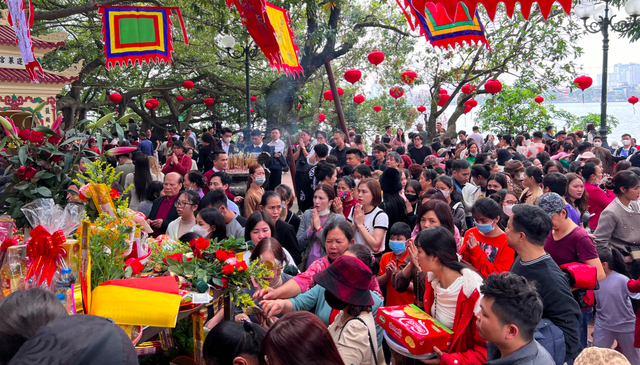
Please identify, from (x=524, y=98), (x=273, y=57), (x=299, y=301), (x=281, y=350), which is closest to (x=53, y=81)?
(x=273, y=57)

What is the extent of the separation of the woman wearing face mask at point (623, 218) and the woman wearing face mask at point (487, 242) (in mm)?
1012

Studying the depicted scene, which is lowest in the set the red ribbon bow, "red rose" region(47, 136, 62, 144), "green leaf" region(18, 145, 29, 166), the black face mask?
the black face mask

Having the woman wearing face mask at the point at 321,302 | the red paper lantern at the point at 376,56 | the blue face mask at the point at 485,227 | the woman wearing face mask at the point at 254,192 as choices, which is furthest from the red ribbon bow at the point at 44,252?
the red paper lantern at the point at 376,56

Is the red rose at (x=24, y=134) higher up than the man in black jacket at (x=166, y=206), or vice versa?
the red rose at (x=24, y=134)

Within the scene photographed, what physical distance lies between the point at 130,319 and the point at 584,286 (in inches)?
100

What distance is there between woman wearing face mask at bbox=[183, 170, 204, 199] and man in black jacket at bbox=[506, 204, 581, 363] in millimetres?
3842

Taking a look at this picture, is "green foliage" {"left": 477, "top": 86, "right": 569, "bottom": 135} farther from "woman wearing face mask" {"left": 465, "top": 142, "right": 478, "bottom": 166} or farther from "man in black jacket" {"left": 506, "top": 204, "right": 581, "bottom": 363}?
"man in black jacket" {"left": 506, "top": 204, "right": 581, "bottom": 363}

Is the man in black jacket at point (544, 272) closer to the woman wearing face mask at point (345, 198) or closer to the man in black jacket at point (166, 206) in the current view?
the woman wearing face mask at point (345, 198)

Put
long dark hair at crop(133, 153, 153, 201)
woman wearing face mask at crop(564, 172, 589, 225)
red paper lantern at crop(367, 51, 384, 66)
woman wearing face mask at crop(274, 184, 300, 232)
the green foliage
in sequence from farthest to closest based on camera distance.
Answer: the green foliage, red paper lantern at crop(367, 51, 384, 66), long dark hair at crop(133, 153, 153, 201), woman wearing face mask at crop(274, 184, 300, 232), woman wearing face mask at crop(564, 172, 589, 225)

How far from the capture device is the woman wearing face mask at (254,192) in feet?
17.0

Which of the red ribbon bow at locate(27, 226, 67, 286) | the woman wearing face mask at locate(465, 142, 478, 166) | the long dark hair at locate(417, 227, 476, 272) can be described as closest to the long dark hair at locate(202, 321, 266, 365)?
the red ribbon bow at locate(27, 226, 67, 286)

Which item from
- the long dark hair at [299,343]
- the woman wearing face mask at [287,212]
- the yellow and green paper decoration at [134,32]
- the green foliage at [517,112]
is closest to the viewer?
the long dark hair at [299,343]

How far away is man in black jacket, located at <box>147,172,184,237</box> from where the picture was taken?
4.70 metres

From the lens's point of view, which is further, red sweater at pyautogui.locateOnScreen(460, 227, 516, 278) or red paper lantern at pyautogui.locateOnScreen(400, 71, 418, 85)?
red paper lantern at pyautogui.locateOnScreen(400, 71, 418, 85)
